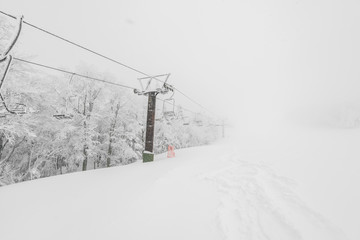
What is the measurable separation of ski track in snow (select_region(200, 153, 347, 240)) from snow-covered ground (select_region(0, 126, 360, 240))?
1 centimetres

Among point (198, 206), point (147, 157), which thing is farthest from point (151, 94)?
point (198, 206)

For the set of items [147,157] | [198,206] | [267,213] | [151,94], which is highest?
[151,94]

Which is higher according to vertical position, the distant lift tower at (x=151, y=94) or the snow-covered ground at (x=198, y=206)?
the distant lift tower at (x=151, y=94)

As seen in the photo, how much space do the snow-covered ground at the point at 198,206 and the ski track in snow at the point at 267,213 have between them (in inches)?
0.5

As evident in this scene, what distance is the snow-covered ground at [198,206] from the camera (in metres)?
2.34

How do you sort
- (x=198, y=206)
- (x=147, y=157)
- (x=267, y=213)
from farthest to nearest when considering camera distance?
(x=147, y=157)
(x=198, y=206)
(x=267, y=213)

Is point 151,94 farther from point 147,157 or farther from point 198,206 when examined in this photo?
point 198,206

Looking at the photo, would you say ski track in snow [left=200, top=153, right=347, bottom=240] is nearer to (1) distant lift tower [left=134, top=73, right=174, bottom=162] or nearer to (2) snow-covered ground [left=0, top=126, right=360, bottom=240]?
(2) snow-covered ground [left=0, top=126, right=360, bottom=240]

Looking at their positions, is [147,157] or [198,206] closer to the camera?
[198,206]

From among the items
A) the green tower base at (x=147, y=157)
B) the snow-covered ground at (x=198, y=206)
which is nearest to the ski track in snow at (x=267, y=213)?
the snow-covered ground at (x=198, y=206)

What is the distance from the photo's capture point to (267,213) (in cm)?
264

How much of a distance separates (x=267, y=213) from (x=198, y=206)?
1252mm

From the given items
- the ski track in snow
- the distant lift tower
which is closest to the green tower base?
the distant lift tower

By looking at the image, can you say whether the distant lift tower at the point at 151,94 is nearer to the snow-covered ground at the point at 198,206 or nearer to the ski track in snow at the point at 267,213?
the snow-covered ground at the point at 198,206
